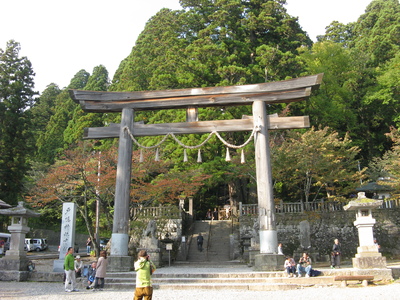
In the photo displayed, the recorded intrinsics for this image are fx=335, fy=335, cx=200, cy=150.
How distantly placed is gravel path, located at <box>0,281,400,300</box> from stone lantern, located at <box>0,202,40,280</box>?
2.31 m

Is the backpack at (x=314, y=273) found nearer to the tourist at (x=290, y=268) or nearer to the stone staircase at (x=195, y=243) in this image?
the tourist at (x=290, y=268)

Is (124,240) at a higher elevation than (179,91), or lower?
lower

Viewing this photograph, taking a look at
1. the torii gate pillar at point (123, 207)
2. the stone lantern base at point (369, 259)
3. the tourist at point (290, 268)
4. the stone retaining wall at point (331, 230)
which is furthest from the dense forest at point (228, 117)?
the tourist at point (290, 268)

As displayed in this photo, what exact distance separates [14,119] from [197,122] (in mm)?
21315

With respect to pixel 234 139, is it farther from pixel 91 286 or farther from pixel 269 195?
pixel 91 286

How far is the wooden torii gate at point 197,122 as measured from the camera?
1091cm

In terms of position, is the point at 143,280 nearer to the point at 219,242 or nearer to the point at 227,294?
the point at 227,294

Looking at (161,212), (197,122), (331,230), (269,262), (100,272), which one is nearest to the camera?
(100,272)

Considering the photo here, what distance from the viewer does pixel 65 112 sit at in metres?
36.7

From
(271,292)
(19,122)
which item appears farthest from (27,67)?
(271,292)

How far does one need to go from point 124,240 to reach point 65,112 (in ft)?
96.1

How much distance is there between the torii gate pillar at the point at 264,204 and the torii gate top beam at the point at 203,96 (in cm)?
49

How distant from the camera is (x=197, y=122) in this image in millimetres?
11898

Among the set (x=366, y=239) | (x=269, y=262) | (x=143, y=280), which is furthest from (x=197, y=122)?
(x=143, y=280)
